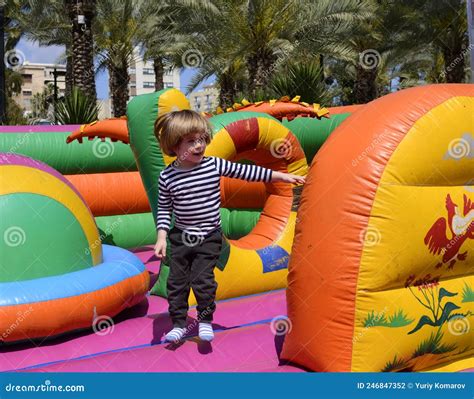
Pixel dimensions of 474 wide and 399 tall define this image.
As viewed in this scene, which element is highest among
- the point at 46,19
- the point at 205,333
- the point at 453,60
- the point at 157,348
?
the point at 46,19

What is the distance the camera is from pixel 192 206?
2.25 metres

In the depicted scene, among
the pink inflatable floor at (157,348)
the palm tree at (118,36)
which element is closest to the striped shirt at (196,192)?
the pink inflatable floor at (157,348)

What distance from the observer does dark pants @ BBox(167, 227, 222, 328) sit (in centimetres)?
229

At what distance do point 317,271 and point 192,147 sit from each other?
703mm

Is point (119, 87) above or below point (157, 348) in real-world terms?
above

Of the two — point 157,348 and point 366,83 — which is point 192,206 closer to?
point 157,348

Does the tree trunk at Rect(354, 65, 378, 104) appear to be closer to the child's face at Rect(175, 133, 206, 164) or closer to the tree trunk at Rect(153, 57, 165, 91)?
the tree trunk at Rect(153, 57, 165, 91)

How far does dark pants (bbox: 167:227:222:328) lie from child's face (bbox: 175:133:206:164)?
316mm

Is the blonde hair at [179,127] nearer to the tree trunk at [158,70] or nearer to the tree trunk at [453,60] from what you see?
the tree trunk at [453,60]

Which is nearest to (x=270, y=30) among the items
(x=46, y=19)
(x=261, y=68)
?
(x=261, y=68)

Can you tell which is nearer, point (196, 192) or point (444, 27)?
point (196, 192)

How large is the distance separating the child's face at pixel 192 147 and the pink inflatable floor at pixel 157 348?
817mm
